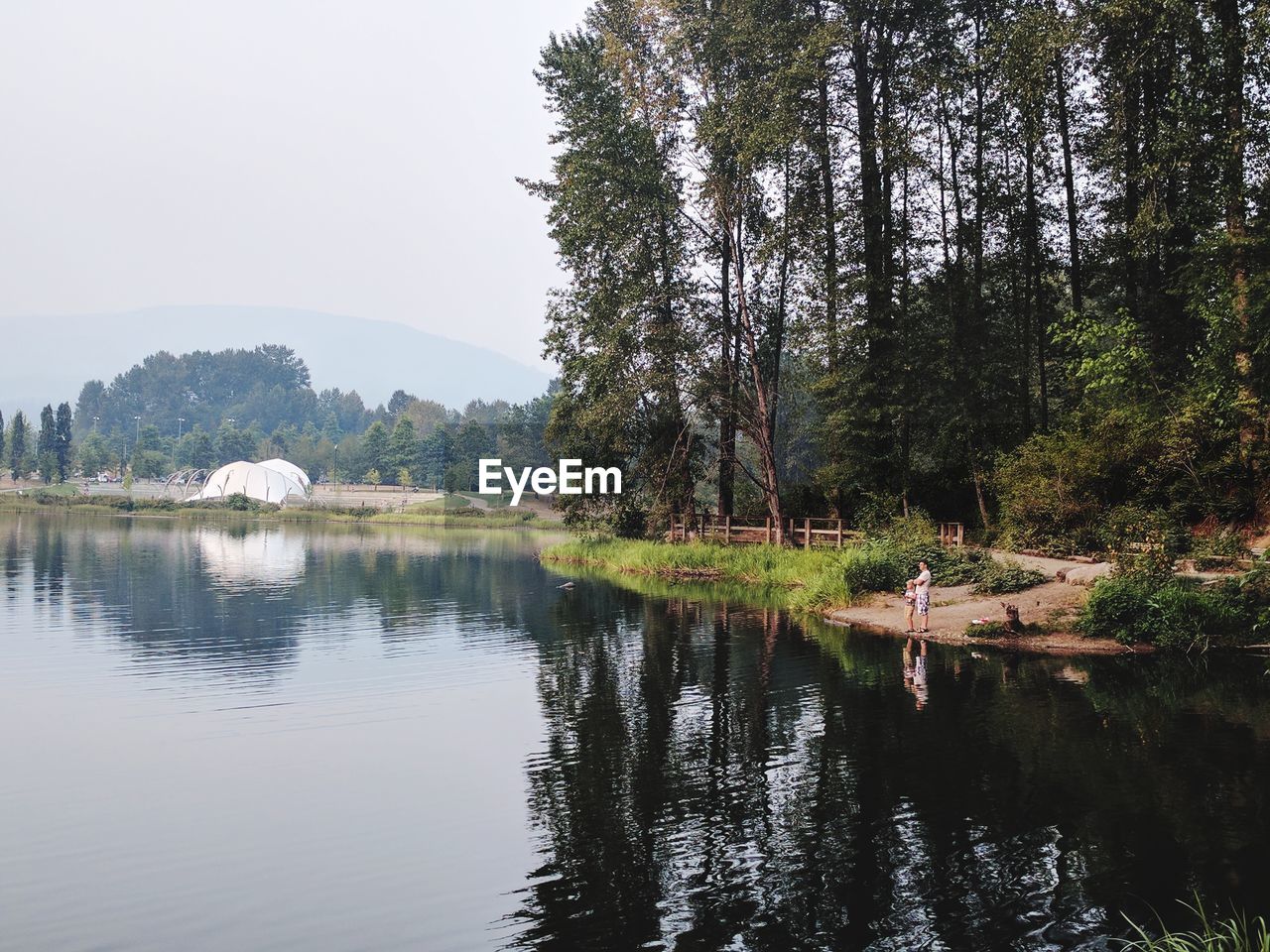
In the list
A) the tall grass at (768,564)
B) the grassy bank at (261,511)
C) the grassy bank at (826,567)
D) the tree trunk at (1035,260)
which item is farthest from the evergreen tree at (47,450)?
the tree trunk at (1035,260)

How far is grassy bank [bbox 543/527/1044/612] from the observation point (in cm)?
2753

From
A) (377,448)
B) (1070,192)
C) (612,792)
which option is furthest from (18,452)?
(612,792)

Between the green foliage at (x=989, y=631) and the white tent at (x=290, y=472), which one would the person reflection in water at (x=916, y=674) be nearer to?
the green foliage at (x=989, y=631)

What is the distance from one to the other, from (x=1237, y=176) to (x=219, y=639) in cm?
2844

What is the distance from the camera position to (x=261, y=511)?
347ft

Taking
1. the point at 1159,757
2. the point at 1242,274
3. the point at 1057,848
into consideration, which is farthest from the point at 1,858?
the point at 1242,274

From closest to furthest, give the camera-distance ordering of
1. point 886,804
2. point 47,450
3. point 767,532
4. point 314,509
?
point 886,804 < point 767,532 < point 314,509 < point 47,450

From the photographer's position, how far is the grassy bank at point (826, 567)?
2753cm

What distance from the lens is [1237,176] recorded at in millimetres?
25109

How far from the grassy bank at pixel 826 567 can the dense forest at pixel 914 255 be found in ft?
8.92

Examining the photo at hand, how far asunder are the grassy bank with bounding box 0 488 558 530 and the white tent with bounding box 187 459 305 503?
2.69 m

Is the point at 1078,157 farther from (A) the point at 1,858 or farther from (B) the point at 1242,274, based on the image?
(A) the point at 1,858

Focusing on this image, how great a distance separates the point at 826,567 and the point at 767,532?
29.3ft

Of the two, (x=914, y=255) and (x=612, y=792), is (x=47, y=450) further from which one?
(x=612, y=792)
